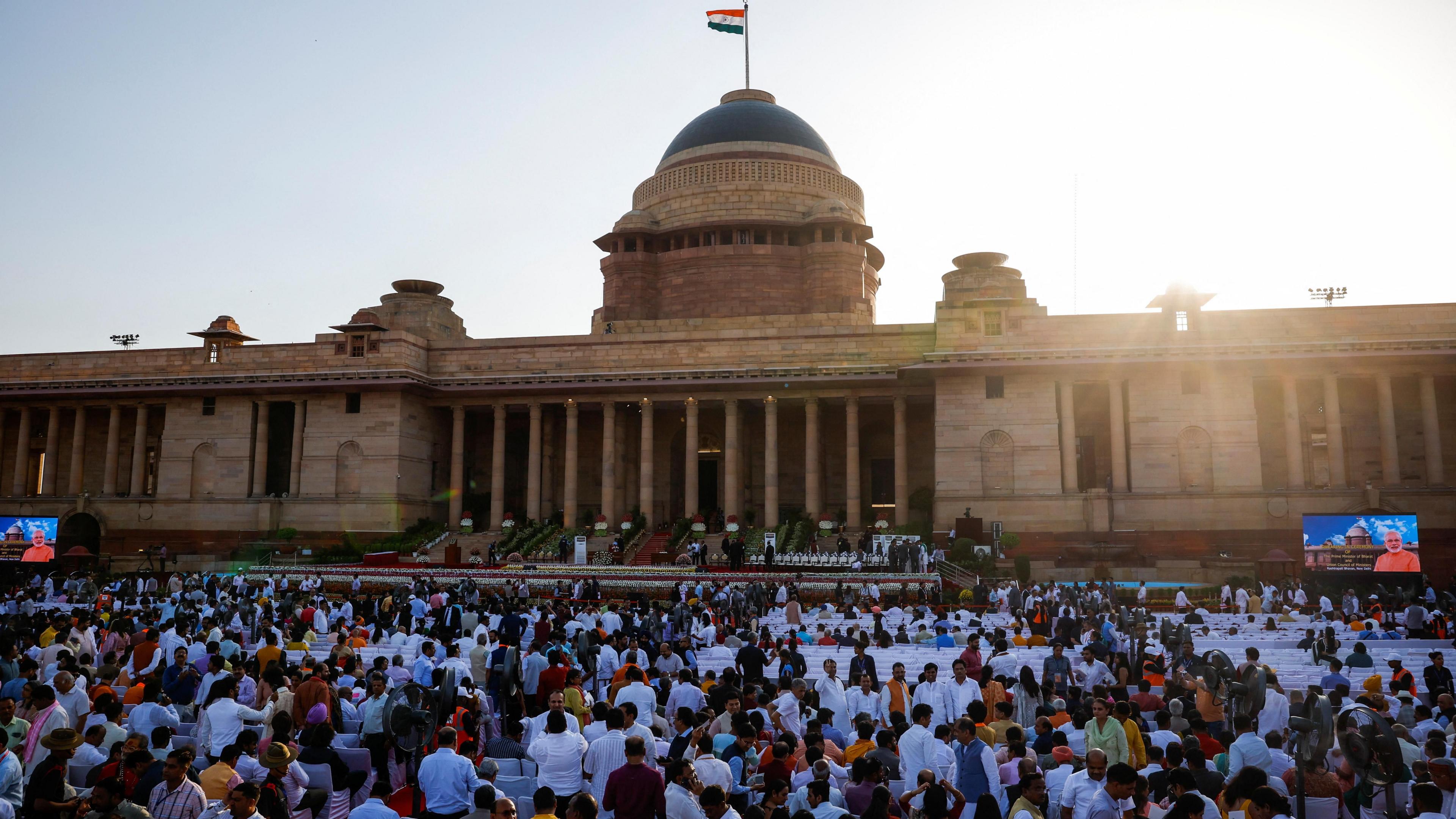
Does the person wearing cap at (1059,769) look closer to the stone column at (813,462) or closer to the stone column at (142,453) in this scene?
the stone column at (813,462)

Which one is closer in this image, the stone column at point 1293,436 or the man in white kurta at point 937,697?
the man in white kurta at point 937,697

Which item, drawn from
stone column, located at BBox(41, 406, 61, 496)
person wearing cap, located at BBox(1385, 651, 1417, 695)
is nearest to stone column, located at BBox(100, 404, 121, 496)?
stone column, located at BBox(41, 406, 61, 496)

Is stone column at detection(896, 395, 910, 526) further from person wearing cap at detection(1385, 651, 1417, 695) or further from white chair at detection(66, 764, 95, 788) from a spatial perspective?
white chair at detection(66, 764, 95, 788)

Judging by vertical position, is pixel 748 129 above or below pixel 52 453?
above

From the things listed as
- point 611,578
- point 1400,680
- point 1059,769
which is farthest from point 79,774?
point 611,578

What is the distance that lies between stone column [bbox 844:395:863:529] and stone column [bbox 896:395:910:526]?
5.54ft

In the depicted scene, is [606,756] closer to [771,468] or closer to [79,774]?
[79,774]

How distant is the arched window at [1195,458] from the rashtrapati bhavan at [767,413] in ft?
0.33

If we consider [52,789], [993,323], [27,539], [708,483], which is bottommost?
[52,789]

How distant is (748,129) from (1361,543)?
38.3m

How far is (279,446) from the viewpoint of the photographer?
48.0 meters

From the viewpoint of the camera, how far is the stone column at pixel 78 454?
47.5 meters

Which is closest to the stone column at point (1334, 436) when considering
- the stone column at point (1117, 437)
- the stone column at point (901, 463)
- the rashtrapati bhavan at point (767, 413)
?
the rashtrapati bhavan at point (767, 413)

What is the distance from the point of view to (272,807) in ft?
26.3
